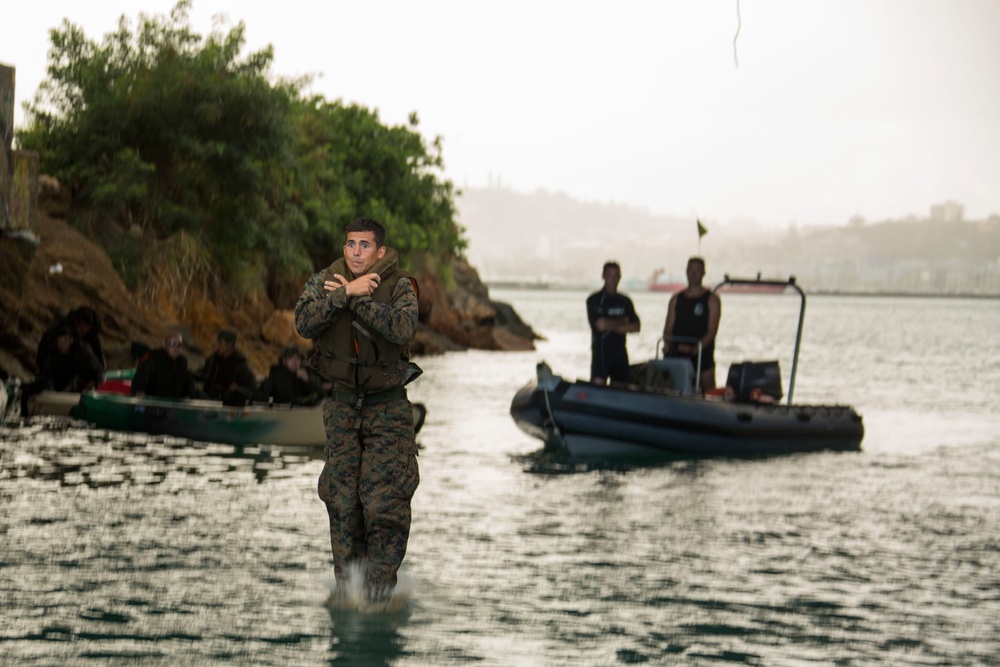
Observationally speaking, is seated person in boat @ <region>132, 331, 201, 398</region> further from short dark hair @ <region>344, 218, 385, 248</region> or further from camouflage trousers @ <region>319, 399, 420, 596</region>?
short dark hair @ <region>344, 218, 385, 248</region>

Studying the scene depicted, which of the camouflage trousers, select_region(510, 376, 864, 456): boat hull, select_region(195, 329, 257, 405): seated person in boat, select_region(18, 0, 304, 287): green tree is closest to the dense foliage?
select_region(18, 0, 304, 287): green tree

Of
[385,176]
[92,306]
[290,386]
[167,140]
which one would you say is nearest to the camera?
[290,386]

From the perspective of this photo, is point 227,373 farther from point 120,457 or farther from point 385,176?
point 385,176

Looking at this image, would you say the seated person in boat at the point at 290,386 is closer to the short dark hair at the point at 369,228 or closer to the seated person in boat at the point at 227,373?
the seated person in boat at the point at 227,373

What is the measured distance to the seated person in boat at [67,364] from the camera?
783 inches

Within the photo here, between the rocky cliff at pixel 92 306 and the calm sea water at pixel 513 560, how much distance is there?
5307 millimetres

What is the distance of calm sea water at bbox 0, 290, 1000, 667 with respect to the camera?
24.6 feet

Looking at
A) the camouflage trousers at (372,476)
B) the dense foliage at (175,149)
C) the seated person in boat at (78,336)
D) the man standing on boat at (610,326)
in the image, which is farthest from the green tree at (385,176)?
the camouflage trousers at (372,476)

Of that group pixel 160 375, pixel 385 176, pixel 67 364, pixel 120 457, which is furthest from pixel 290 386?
pixel 385 176

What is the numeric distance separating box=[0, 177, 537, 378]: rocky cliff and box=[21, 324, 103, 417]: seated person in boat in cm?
138

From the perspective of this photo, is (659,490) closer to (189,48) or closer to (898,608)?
(898,608)

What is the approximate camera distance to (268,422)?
17.1m

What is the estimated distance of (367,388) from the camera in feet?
24.7

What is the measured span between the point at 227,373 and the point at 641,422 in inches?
212
